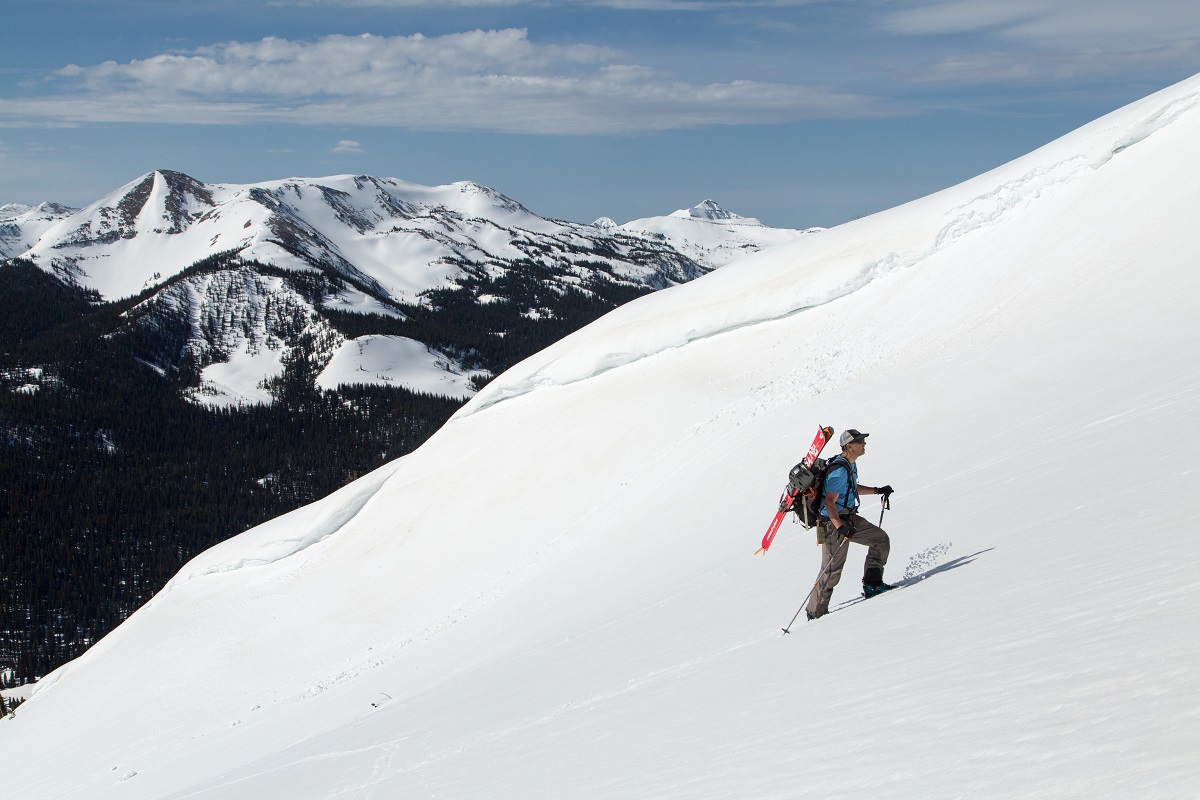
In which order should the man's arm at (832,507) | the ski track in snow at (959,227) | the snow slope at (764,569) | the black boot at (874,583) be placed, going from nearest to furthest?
the snow slope at (764,569)
the man's arm at (832,507)
the black boot at (874,583)
the ski track in snow at (959,227)

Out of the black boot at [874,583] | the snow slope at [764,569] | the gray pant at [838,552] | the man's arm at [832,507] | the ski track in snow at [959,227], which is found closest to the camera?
the snow slope at [764,569]

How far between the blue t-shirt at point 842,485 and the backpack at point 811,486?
14 mm

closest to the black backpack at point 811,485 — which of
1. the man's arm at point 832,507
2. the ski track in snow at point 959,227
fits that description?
the man's arm at point 832,507

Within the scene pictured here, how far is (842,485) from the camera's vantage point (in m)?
9.09

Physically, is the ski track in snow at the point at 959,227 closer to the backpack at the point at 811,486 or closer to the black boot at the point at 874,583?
the black boot at the point at 874,583

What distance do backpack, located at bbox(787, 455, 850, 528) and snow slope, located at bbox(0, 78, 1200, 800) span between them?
111 centimetres

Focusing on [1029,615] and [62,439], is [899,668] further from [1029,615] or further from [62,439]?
[62,439]

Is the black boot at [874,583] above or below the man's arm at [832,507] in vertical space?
below

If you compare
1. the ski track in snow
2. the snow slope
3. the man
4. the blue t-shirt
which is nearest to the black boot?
the man

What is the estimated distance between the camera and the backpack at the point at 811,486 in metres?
9.09

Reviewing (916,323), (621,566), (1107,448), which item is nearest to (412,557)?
(621,566)

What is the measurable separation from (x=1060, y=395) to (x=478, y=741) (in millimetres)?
11447

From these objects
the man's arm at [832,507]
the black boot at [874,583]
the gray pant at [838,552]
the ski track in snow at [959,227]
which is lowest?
the black boot at [874,583]

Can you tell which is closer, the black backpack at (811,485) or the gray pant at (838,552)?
the black backpack at (811,485)
